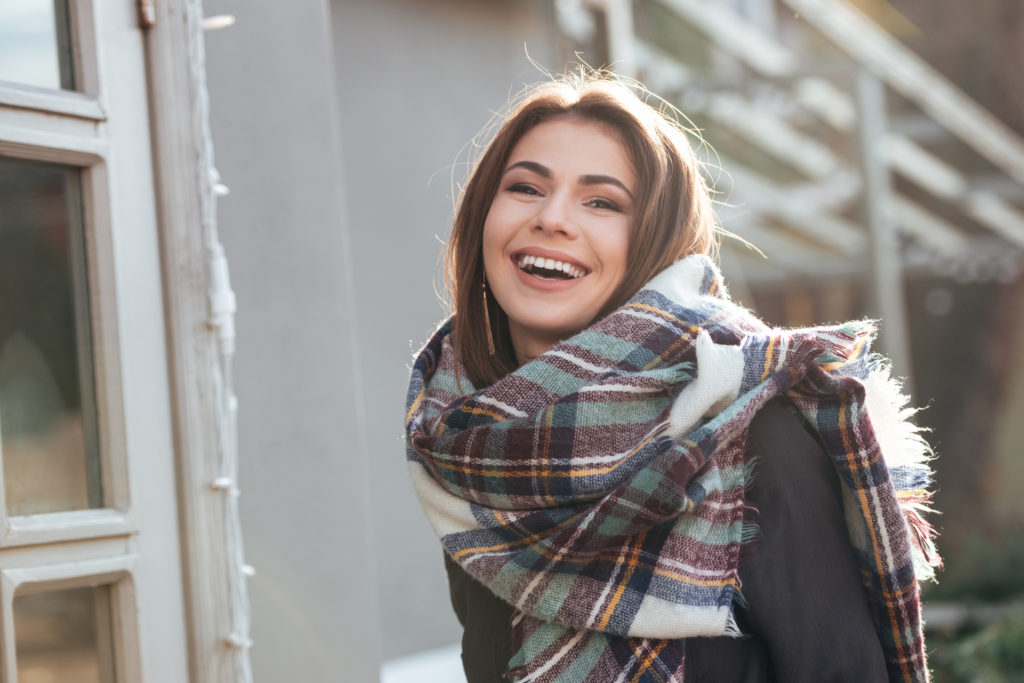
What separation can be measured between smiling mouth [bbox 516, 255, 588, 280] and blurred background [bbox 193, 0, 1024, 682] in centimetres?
54

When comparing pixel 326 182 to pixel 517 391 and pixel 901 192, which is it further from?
pixel 901 192

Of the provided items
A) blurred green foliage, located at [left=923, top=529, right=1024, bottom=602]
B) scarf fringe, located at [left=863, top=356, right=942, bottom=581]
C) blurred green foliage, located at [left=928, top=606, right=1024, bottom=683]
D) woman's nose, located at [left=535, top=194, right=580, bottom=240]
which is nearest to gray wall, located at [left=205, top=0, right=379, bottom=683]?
woman's nose, located at [left=535, top=194, right=580, bottom=240]

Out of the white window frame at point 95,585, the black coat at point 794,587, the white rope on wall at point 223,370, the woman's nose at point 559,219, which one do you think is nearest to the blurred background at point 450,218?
the white rope on wall at point 223,370

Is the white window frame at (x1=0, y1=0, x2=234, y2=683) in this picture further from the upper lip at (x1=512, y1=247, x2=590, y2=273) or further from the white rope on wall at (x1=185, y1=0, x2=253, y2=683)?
the upper lip at (x1=512, y1=247, x2=590, y2=273)

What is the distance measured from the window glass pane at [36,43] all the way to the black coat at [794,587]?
1.25m

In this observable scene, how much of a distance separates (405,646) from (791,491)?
3101 mm

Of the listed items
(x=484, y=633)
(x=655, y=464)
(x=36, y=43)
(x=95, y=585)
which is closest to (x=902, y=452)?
(x=655, y=464)

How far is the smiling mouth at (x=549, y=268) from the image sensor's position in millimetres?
1737

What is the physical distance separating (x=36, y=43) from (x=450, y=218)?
2.45 m

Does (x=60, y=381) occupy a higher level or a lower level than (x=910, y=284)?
lower

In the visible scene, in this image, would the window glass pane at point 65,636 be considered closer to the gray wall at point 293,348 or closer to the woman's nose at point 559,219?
the gray wall at point 293,348

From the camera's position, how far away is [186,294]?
5.99 feet

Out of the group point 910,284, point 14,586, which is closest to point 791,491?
point 14,586

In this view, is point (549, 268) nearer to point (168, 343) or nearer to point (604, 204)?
point (604, 204)
